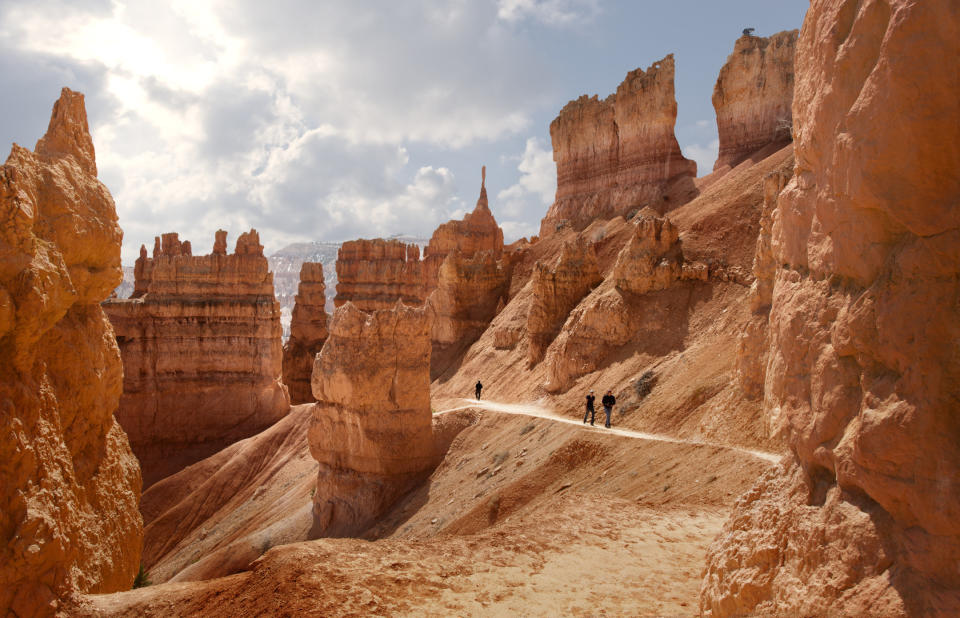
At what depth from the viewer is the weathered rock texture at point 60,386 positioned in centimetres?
762

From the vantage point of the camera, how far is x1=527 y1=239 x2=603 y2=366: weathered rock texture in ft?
91.7

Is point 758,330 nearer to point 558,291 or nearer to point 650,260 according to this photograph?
point 650,260

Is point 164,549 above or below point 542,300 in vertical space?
below

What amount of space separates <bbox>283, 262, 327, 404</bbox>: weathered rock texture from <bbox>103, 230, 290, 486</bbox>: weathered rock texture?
871cm

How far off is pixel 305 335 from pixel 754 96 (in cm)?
3139

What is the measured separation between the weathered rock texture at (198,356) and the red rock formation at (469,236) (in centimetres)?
1167

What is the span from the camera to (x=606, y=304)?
23.6m

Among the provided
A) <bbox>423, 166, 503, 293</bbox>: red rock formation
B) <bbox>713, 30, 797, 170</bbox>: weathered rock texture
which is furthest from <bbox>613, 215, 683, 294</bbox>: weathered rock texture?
<bbox>423, 166, 503, 293</bbox>: red rock formation

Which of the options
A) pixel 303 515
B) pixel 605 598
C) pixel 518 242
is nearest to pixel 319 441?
pixel 303 515

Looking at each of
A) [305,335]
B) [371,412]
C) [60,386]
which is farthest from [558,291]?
[305,335]

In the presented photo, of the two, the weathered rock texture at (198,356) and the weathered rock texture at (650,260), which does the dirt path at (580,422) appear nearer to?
the weathered rock texture at (650,260)

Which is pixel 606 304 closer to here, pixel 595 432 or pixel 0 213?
pixel 595 432

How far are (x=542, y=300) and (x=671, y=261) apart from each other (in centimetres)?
627

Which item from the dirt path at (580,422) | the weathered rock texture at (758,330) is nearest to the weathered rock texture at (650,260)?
the dirt path at (580,422)
